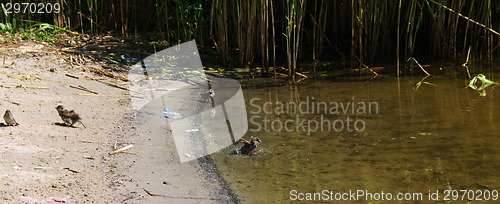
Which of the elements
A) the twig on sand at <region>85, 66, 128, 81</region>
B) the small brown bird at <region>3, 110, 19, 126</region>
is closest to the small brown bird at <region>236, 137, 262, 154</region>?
the small brown bird at <region>3, 110, 19, 126</region>

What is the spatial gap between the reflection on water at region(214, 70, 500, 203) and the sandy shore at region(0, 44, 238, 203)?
1.13ft

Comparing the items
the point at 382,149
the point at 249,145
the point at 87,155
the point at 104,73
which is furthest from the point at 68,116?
the point at 382,149

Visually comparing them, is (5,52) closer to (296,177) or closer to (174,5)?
(174,5)

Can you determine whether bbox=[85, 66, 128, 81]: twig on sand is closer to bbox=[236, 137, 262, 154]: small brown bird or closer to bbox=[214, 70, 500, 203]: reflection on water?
bbox=[214, 70, 500, 203]: reflection on water

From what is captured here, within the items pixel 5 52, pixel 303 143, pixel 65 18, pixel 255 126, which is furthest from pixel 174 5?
pixel 303 143

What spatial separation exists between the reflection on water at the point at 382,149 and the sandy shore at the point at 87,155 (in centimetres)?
35

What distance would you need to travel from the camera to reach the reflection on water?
3.54 meters

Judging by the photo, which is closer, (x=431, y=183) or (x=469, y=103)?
(x=431, y=183)

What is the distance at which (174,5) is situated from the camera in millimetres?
7465

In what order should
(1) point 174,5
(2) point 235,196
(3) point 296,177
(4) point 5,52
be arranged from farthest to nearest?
(1) point 174,5 → (4) point 5,52 → (3) point 296,177 → (2) point 235,196

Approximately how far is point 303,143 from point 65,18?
4537mm

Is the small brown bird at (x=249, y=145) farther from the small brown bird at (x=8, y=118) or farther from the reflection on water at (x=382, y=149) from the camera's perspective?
the small brown bird at (x=8, y=118)

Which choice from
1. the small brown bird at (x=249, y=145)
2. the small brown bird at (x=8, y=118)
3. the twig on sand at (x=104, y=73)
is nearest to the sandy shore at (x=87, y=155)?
the small brown bird at (x=8, y=118)

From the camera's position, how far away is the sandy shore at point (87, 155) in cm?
312
